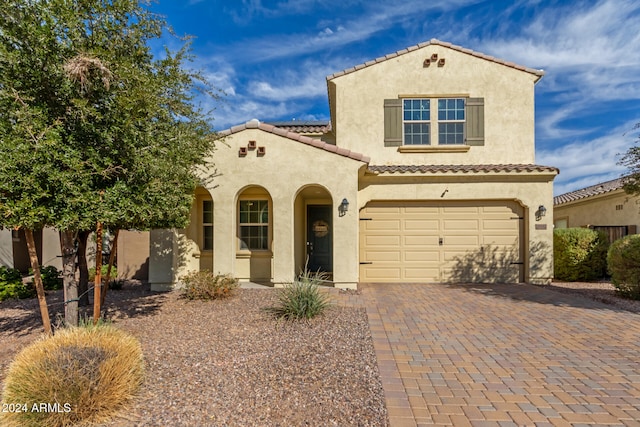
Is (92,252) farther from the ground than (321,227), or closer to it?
closer to it

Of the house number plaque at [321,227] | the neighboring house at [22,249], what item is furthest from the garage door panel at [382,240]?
the neighboring house at [22,249]

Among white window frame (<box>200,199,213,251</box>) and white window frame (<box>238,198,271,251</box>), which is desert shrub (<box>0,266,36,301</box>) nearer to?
white window frame (<box>200,199,213,251</box>)

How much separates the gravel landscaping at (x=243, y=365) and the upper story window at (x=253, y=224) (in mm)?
3175

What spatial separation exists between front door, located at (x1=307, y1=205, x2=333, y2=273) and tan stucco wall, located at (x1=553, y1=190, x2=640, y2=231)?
1115 cm

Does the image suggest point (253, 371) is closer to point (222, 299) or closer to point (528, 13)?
point (222, 299)

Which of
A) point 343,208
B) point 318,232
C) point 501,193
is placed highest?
point 501,193

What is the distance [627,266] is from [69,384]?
12.0m

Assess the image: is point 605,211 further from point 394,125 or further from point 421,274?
point 394,125

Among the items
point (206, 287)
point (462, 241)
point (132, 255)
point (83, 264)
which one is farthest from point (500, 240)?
point (132, 255)

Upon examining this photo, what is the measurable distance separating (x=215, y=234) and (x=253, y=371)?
6006mm

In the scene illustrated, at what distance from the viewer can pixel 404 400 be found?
3.84 meters

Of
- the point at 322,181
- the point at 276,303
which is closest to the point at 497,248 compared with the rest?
the point at 322,181

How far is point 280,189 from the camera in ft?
32.7

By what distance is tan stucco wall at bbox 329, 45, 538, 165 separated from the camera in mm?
12023
